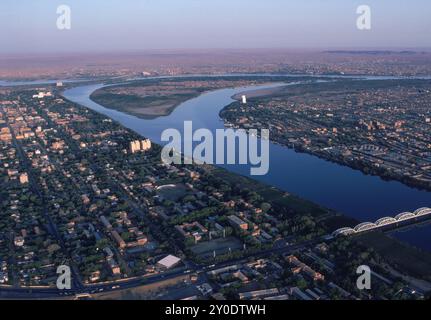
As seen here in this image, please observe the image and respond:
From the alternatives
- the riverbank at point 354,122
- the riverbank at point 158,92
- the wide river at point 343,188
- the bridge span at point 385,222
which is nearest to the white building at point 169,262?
the bridge span at point 385,222

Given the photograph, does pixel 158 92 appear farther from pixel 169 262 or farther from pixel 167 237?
pixel 169 262

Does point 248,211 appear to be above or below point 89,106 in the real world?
below

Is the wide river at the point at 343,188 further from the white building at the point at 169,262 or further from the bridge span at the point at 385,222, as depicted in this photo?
the white building at the point at 169,262

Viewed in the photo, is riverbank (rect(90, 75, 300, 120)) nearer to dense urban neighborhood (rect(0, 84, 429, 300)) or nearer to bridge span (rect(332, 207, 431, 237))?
dense urban neighborhood (rect(0, 84, 429, 300))

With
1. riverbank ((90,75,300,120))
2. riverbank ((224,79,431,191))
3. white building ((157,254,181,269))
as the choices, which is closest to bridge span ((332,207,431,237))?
riverbank ((224,79,431,191))

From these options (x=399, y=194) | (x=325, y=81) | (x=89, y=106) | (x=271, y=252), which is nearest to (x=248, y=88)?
(x=325, y=81)

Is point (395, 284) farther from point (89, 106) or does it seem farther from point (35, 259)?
point (89, 106)

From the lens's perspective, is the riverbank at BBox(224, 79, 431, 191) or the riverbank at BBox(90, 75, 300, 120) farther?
the riverbank at BBox(90, 75, 300, 120)

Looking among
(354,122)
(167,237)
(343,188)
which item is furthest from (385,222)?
(354,122)

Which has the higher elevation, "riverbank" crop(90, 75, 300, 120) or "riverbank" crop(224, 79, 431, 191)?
"riverbank" crop(90, 75, 300, 120)
